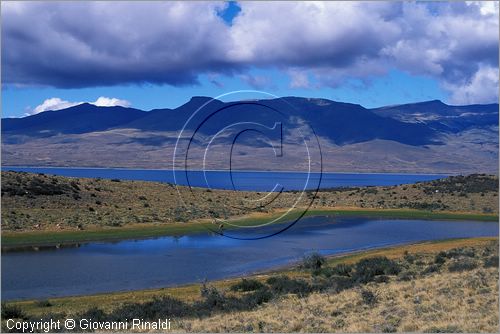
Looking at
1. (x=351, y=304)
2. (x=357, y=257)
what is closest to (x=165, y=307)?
(x=351, y=304)

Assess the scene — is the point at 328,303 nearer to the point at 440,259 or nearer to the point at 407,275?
the point at 407,275

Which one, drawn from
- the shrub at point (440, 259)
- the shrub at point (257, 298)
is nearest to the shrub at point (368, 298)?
the shrub at point (257, 298)

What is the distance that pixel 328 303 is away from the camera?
2230 centimetres

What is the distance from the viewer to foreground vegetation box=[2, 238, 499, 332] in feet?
60.3

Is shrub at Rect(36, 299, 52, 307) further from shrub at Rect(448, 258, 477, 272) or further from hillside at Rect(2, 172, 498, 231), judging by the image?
hillside at Rect(2, 172, 498, 231)

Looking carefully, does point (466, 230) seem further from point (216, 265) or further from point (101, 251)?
point (101, 251)

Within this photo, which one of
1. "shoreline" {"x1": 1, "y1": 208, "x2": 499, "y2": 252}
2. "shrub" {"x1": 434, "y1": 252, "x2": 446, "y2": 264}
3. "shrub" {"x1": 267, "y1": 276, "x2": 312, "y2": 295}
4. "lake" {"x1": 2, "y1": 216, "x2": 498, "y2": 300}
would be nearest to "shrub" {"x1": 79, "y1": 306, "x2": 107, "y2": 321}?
"lake" {"x1": 2, "y1": 216, "x2": 498, "y2": 300}

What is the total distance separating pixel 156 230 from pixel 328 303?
34.3 metres

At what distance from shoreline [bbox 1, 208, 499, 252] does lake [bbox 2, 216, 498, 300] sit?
2169 millimetres

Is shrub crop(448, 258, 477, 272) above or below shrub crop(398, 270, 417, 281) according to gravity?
above

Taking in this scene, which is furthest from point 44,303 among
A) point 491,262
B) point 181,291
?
point 491,262

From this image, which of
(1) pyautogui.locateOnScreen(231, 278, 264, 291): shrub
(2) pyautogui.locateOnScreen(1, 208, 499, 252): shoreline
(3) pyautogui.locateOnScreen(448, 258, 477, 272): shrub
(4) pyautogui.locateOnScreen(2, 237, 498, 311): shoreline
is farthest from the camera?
(2) pyautogui.locateOnScreen(1, 208, 499, 252): shoreline

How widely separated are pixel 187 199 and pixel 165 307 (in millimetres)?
54379

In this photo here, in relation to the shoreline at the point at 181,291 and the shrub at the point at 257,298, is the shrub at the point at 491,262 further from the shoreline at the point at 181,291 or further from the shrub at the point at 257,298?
Result: the shrub at the point at 257,298
